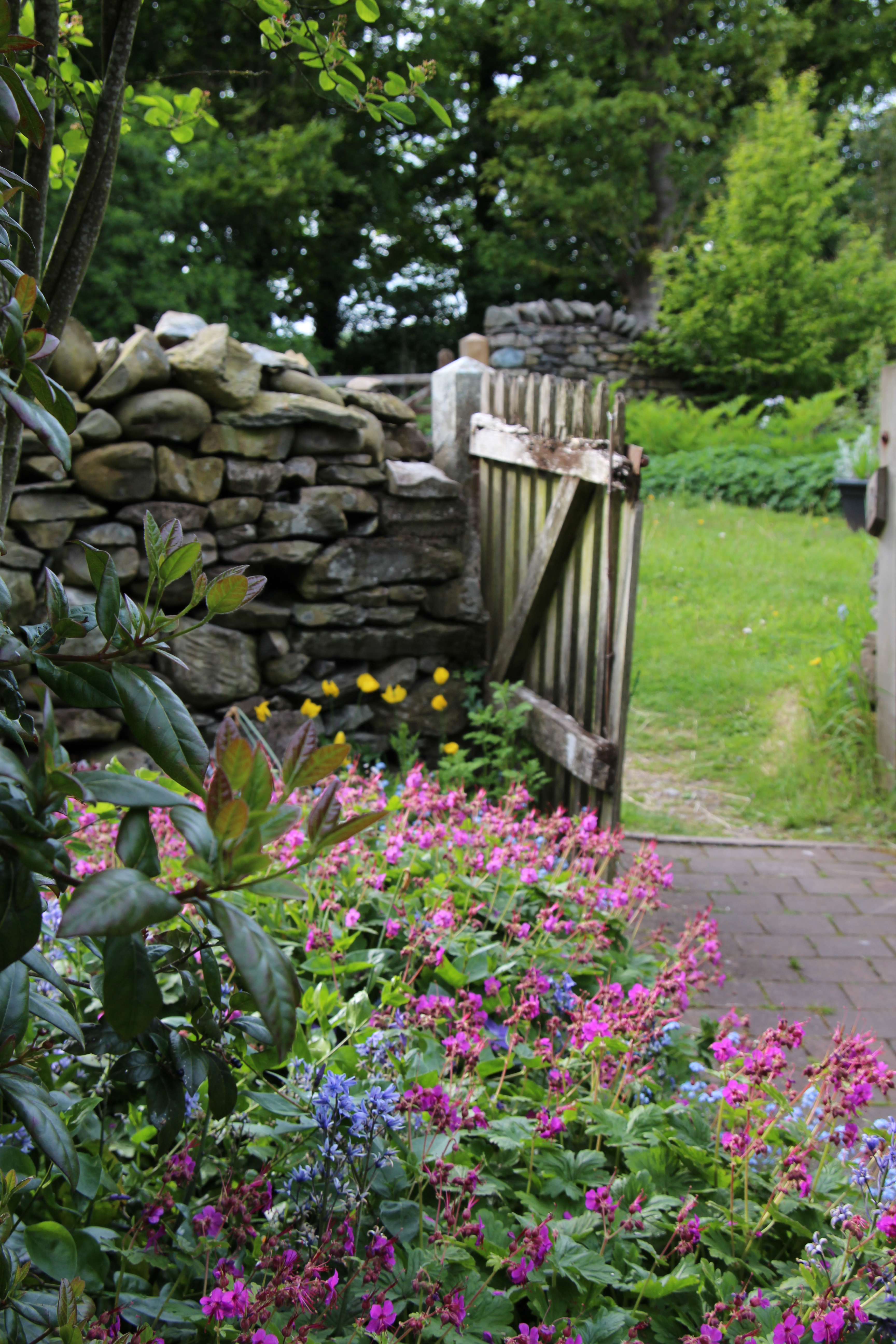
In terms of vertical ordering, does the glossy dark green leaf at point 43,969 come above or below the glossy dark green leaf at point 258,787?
below

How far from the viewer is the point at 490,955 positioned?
2.16 m

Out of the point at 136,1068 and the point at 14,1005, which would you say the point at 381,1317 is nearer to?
the point at 136,1068

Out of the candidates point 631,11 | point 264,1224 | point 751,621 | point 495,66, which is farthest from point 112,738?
point 495,66

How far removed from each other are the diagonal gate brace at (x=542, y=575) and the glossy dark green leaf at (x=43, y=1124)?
3.20m

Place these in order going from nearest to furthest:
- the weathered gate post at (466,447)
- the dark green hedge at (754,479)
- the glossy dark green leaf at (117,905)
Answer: the glossy dark green leaf at (117,905) < the weathered gate post at (466,447) < the dark green hedge at (754,479)

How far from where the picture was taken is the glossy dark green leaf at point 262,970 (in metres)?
0.63

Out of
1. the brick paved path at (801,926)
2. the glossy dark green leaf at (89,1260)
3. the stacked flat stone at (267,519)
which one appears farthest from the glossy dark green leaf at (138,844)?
the stacked flat stone at (267,519)

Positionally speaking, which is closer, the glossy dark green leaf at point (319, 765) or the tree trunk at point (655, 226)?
the glossy dark green leaf at point (319, 765)

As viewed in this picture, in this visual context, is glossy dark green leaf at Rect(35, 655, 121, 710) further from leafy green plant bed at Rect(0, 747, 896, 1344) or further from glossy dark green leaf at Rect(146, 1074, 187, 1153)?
glossy dark green leaf at Rect(146, 1074, 187, 1153)

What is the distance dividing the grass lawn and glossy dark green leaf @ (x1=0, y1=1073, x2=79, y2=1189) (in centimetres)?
403

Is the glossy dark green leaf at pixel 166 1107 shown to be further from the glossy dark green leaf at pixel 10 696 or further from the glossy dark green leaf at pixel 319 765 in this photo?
the glossy dark green leaf at pixel 319 765

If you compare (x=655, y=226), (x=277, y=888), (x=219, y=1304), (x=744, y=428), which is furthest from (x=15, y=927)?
(x=655, y=226)

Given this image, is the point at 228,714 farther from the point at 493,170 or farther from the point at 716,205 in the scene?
the point at 493,170

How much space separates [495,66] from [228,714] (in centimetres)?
2354
